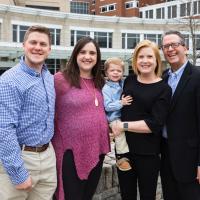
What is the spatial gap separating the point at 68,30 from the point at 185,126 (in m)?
36.6

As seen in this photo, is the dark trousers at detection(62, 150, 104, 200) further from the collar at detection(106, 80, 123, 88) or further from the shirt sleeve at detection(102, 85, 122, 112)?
the collar at detection(106, 80, 123, 88)

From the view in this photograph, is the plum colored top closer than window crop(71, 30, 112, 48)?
Yes

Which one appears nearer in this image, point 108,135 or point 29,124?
point 29,124

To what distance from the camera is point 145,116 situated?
3754 mm

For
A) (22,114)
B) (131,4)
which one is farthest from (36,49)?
(131,4)

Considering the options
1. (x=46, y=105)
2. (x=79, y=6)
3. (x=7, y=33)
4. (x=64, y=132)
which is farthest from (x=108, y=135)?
(x=79, y=6)

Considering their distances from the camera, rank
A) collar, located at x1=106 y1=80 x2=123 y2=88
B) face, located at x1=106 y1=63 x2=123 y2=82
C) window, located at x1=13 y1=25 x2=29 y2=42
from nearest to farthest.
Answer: collar, located at x1=106 y1=80 x2=123 y2=88, face, located at x1=106 y1=63 x2=123 y2=82, window, located at x1=13 y1=25 x2=29 y2=42

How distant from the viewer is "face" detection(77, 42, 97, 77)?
3.71 meters

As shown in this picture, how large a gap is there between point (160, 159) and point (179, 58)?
39.7 inches

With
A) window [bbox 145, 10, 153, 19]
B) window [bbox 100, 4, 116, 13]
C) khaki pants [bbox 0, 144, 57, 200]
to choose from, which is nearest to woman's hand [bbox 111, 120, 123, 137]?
khaki pants [bbox 0, 144, 57, 200]

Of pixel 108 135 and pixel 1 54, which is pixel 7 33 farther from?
pixel 108 135

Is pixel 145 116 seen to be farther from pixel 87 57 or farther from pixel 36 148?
pixel 36 148

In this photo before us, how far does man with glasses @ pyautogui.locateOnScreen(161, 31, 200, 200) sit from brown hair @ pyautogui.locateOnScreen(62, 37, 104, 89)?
0.66m

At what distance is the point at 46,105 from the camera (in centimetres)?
334
